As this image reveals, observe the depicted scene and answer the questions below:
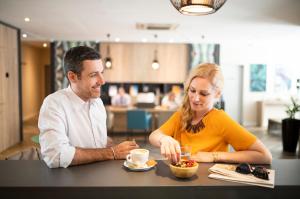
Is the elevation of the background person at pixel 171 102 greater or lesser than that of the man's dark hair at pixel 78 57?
lesser

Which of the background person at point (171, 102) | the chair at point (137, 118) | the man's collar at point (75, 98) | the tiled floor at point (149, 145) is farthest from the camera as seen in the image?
the background person at point (171, 102)

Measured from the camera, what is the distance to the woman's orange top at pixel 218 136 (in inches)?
71.4

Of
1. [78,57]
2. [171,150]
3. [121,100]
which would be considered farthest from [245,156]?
[121,100]

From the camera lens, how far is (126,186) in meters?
1.34

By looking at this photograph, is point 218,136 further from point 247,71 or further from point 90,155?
point 247,71

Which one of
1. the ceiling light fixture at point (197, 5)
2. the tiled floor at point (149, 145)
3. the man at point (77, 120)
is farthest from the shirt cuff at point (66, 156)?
the tiled floor at point (149, 145)

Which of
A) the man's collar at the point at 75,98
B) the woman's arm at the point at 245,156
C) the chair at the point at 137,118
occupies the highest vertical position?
the man's collar at the point at 75,98

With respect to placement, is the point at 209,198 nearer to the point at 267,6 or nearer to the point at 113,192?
the point at 113,192

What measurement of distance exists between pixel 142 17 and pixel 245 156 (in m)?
4.63

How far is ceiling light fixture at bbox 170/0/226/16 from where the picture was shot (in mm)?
1790

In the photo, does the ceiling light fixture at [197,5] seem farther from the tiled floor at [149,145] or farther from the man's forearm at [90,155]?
the tiled floor at [149,145]

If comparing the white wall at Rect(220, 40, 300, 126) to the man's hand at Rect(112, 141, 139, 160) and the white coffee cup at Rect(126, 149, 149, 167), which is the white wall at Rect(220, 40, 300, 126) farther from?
the white coffee cup at Rect(126, 149, 149, 167)

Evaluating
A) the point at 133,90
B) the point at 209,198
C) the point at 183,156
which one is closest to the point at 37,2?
the point at 183,156

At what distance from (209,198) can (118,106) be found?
7.81 meters
